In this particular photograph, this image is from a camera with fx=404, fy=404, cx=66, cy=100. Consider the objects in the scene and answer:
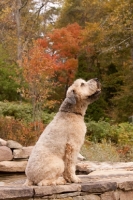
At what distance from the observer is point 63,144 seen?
4.82 meters

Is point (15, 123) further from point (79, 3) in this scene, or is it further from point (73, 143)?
point (79, 3)

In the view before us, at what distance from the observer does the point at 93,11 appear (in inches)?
1131

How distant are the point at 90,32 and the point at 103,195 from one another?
718 inches

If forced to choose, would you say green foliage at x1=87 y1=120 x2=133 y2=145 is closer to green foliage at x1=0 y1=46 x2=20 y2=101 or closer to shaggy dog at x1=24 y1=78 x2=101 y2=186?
green foliage at x1=0 y1=46 x2=20 y2=101

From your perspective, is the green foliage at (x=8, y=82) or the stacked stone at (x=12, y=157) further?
the green foliage at (x=8, y=82)

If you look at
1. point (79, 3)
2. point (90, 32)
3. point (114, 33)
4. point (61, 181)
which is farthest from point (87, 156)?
point (79, 3)

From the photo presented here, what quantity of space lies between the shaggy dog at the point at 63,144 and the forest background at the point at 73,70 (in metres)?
5.54

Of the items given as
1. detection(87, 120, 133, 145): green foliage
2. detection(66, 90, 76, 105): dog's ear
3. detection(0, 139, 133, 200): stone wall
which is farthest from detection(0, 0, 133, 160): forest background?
detection(66, 90, 76, 105): dog's ear

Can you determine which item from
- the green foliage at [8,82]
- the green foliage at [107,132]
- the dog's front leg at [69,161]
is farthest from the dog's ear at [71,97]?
the green foliage at [8,82]

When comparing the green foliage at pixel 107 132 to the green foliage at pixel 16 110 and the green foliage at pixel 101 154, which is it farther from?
the green foliage at pixel 101 154

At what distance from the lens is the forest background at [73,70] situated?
14208 mm

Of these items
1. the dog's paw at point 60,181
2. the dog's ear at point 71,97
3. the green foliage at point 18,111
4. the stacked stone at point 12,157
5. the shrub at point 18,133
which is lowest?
the stacked stone at point 12,157

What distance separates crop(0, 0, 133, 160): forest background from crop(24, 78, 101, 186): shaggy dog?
5545 millimetres

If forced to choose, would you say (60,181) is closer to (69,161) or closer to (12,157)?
(69,161)
